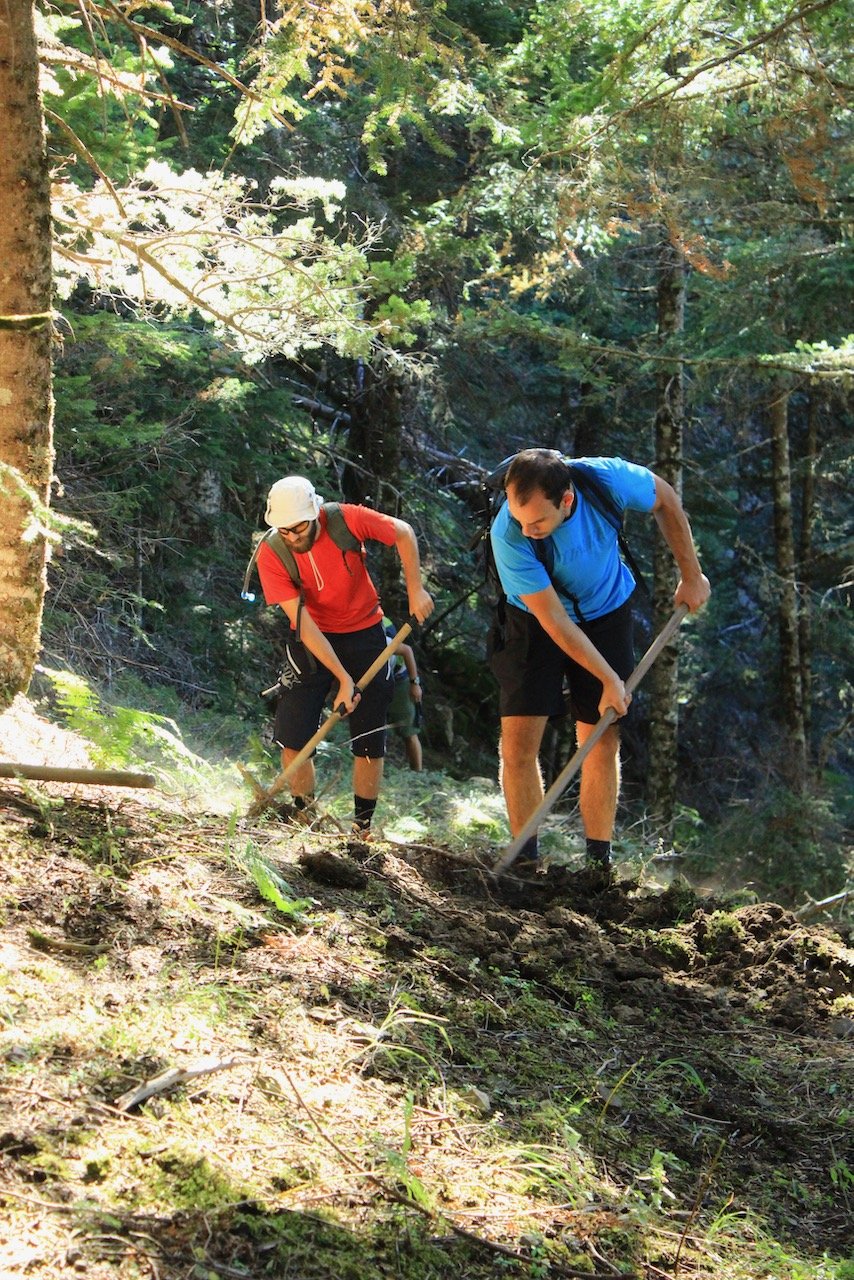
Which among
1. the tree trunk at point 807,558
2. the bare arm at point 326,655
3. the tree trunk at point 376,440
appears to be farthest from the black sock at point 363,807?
the tree trunk at point 807,558

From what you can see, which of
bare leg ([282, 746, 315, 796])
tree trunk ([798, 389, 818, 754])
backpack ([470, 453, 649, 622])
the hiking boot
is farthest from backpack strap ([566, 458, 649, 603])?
tree trunk ([798, 389, 818, 754])

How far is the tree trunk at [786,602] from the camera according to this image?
1628 cm

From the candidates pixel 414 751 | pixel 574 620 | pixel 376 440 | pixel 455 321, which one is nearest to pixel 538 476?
pixel 574 620

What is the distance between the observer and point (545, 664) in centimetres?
582

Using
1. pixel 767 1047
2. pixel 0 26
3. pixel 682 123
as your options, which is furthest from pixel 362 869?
pixel 682 123

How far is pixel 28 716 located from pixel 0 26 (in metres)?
3.21

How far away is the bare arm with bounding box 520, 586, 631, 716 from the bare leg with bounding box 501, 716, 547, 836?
48 cm

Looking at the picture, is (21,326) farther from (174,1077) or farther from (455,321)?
(455,321)

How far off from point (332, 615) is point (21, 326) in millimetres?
2258

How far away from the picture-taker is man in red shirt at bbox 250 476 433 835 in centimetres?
631

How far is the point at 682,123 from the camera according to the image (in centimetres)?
882

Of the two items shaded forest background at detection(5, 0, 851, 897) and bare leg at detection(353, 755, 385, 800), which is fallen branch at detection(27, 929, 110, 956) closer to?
shaded forest background at detection(5, 0, 851, 897)

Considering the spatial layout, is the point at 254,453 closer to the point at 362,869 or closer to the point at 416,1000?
the point at 362,869

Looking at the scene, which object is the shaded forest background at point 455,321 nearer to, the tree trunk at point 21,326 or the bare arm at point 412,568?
the tree trunk at point 21,326
